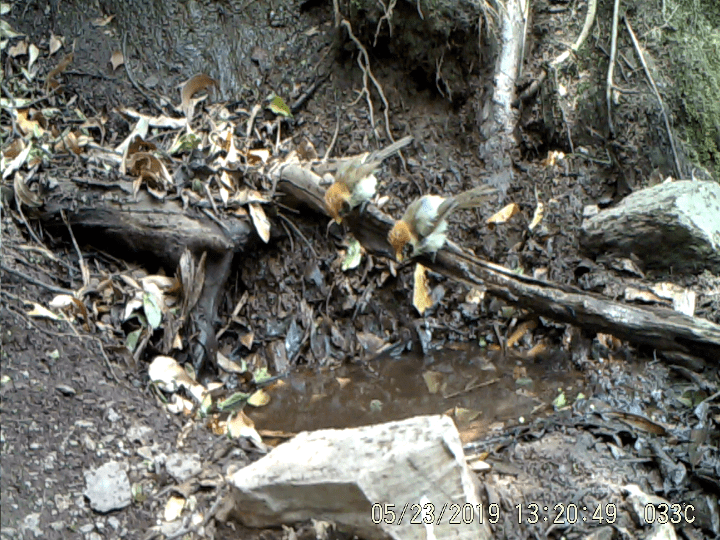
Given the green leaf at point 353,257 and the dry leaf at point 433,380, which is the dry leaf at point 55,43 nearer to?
the green leaf at point 353,257

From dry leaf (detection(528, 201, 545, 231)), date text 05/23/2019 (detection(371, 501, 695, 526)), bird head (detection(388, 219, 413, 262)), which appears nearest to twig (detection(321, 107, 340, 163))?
bird head (detection(388, 219, 413, 262))

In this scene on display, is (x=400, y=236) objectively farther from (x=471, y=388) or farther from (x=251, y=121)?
(x=251, y=121)

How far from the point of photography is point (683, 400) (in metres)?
3.53

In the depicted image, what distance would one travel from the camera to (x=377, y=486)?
2430mm

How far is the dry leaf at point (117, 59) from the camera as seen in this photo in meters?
5.00

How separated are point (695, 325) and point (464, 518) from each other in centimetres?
187

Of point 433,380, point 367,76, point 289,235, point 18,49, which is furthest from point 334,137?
point 18,49

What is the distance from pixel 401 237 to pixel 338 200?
0.42 meters

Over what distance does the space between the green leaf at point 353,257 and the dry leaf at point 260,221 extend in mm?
539

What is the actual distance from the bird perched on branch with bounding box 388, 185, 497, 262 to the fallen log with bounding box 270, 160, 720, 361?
0.12 meters

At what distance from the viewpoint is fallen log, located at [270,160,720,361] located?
3.61 m


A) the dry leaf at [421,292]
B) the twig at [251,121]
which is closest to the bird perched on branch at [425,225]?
the dry leaf at [421,292]

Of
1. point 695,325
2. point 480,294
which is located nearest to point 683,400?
point 695,325

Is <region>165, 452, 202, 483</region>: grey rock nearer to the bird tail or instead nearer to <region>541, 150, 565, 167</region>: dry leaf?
the bird tail
